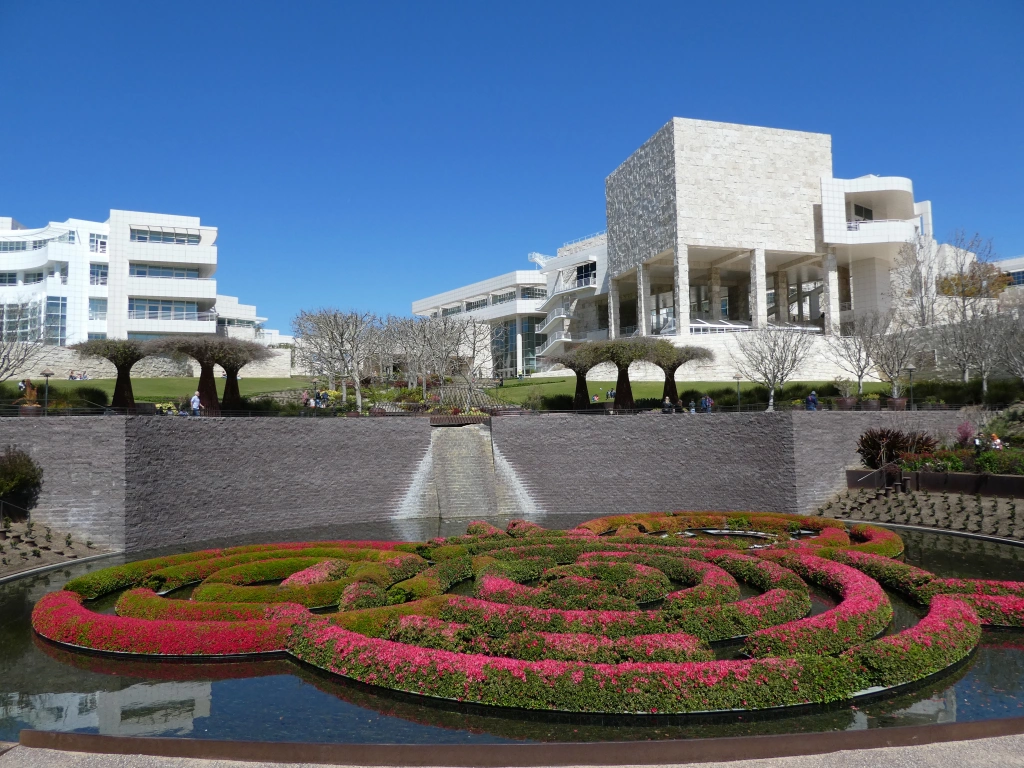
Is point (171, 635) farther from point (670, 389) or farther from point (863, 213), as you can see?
point (863, 213)

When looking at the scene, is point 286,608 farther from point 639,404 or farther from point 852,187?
point 852,187

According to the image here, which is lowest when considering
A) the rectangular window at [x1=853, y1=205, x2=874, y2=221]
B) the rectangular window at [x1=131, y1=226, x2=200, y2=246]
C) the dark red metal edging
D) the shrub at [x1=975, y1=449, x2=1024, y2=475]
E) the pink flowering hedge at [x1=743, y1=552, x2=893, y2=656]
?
the dark red metal edging

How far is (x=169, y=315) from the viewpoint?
6194 centimetres

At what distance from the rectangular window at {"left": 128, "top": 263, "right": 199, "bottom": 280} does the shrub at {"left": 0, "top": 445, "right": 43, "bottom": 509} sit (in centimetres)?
4491

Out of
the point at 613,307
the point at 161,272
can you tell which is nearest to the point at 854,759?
the point at 613,307

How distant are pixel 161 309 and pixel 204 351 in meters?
39.3

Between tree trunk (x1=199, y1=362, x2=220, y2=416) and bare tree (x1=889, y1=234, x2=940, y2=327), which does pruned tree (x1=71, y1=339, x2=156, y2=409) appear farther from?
bare tree (x1=889, y1=234, x2=940, y2=327)

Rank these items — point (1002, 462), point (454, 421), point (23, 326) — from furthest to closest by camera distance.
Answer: point (23, 326) → point (454, 421) → point (1002, 462)

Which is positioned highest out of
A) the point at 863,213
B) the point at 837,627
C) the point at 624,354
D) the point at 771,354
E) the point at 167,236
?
the point at 863,213

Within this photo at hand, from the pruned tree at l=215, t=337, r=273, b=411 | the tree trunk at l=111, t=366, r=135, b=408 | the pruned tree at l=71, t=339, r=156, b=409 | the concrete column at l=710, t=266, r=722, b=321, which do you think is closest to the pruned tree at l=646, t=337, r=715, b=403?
the pruned tree at l=215, t=337, r=273, b=411

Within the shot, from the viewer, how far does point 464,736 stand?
336 inches

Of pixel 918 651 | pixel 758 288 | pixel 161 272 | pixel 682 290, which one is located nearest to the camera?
pixel 918 651

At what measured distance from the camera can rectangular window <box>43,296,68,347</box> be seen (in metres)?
59.2

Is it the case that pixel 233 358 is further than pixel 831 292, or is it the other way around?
pixel 831 292
